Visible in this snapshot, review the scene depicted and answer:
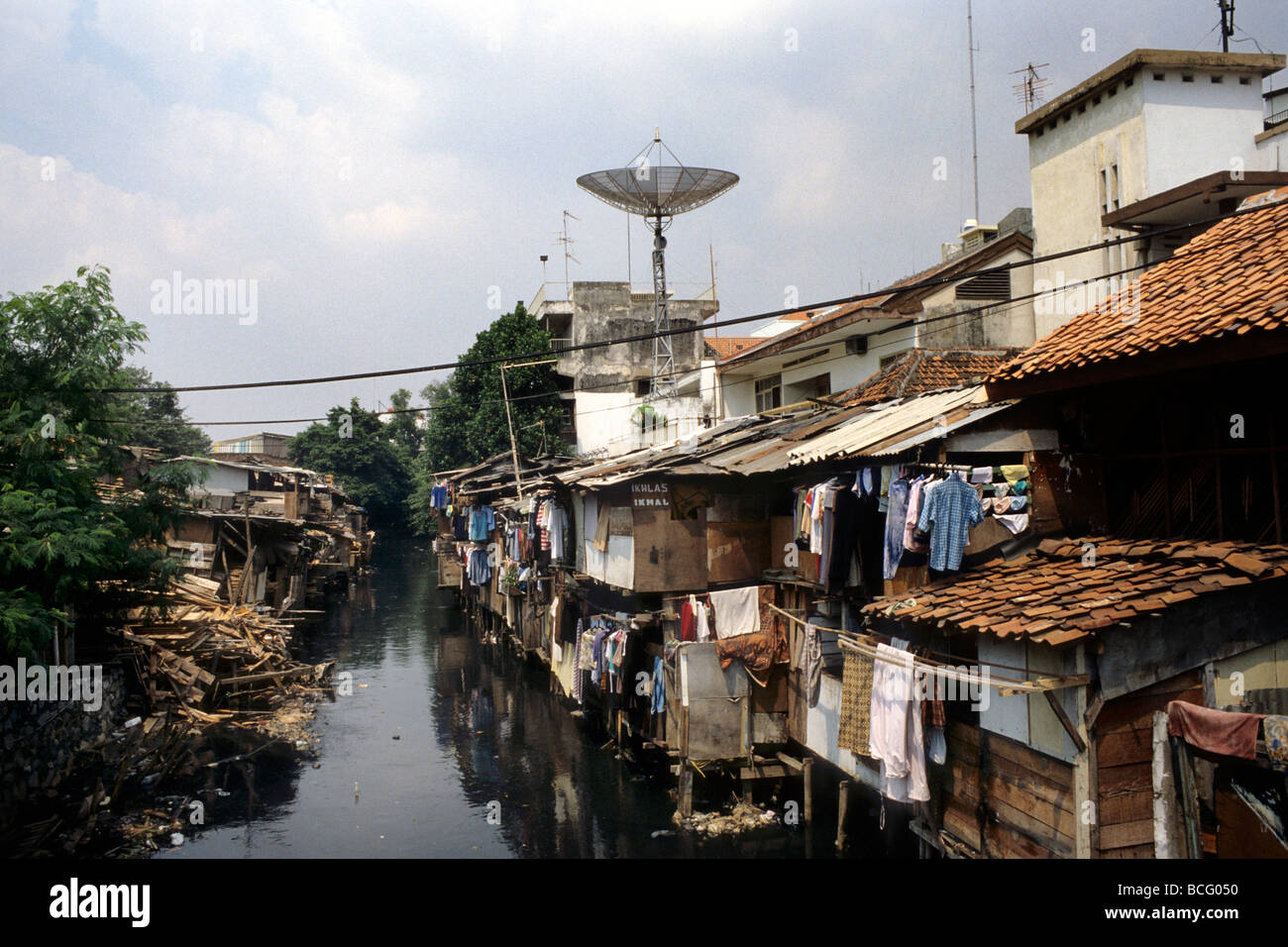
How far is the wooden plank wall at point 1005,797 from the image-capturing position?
812cm

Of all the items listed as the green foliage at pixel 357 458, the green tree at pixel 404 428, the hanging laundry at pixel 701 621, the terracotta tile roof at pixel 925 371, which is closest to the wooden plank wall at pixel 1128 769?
the hanging laundry at pixel 701 621

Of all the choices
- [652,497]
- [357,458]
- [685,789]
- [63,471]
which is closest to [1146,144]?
[652,497]

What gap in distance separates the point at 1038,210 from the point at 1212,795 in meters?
16.3

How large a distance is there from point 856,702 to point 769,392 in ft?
54.4

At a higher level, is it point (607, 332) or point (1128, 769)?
point (607, 332)

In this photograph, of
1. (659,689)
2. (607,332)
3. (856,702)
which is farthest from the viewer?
(607,332)

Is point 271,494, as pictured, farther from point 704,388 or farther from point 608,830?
point 608,830

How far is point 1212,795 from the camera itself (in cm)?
762

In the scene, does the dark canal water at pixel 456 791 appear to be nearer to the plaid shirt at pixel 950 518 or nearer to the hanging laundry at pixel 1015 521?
the plaid shirt at pixel 950 518

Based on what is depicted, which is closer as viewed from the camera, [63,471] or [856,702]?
[856,702]

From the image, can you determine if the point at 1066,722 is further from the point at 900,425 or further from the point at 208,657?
the point at 208,657

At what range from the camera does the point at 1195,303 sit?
859 centimetres

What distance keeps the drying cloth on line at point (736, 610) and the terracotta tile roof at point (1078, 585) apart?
199 inches

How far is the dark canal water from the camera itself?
1443cm
